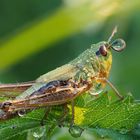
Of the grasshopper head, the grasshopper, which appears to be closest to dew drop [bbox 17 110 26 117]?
the grasshopper

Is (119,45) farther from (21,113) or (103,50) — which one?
(21,113)

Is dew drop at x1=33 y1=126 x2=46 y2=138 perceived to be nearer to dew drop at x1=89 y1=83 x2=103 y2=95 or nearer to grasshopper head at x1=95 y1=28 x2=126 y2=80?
dew drop at x1=89 y1=83 x2=103 y2=95

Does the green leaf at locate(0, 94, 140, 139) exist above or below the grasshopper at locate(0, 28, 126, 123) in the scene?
below

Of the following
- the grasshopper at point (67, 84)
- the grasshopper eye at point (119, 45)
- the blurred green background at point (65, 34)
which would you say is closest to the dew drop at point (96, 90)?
the grasshopper at point (67, 84)

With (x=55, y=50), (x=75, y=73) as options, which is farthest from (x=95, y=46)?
(x=55, y=50)

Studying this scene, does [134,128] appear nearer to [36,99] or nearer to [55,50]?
[36,99]
